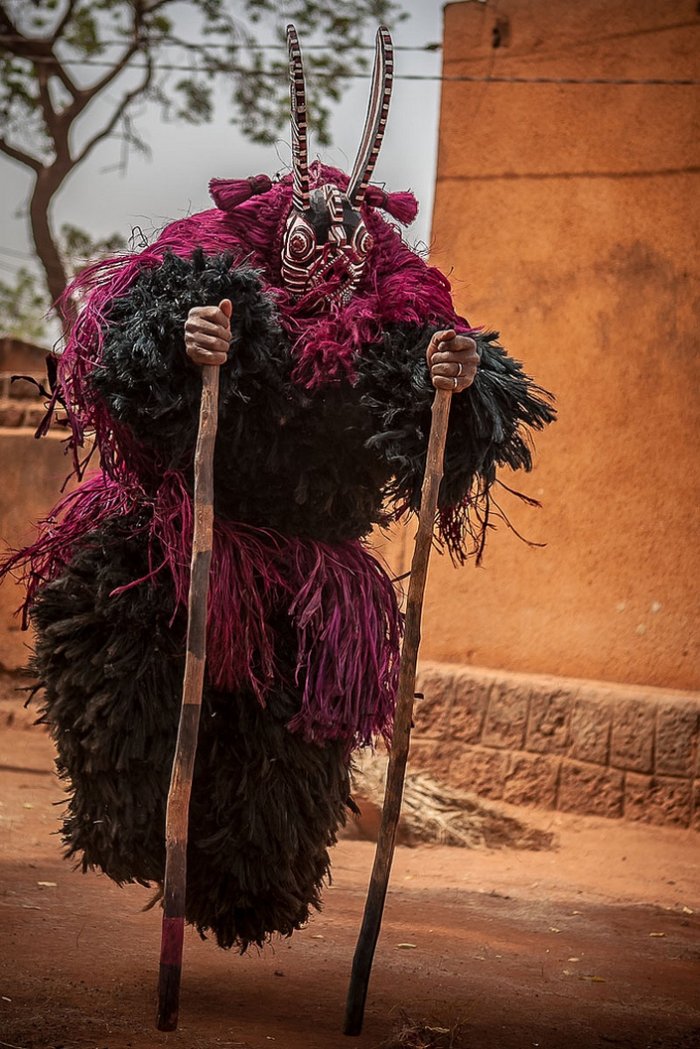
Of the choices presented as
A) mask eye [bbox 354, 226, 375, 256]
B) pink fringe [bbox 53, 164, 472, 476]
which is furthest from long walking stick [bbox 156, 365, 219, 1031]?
mask eye [bbox 354, 226, 375, 256]

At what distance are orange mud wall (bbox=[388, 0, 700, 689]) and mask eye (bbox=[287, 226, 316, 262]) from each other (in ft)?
8.98

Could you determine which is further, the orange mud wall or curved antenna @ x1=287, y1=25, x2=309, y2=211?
the orange mud wall

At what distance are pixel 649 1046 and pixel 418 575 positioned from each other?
1.17 metres

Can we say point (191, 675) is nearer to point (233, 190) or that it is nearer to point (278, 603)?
point (278, 603)

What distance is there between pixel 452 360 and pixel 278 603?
2.17ft

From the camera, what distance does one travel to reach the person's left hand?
2.37 meters

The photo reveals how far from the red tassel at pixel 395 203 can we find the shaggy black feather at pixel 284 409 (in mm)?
371

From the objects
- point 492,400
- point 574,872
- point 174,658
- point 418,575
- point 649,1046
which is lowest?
point 574,872

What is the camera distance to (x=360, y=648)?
2604 mm

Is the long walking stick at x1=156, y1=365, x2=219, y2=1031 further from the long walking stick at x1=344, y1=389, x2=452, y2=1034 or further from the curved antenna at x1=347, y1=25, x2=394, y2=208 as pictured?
the curved antenna at x1=347, y1=25, x2=394, y2=208

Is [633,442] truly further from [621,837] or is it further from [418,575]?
[418,575]

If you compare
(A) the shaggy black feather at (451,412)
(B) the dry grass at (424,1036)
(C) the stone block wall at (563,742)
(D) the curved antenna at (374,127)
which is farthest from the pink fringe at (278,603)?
(C) the stone block wall at (563,742)

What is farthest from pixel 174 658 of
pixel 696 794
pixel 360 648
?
pixel 696 794

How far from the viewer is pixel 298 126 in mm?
2504
